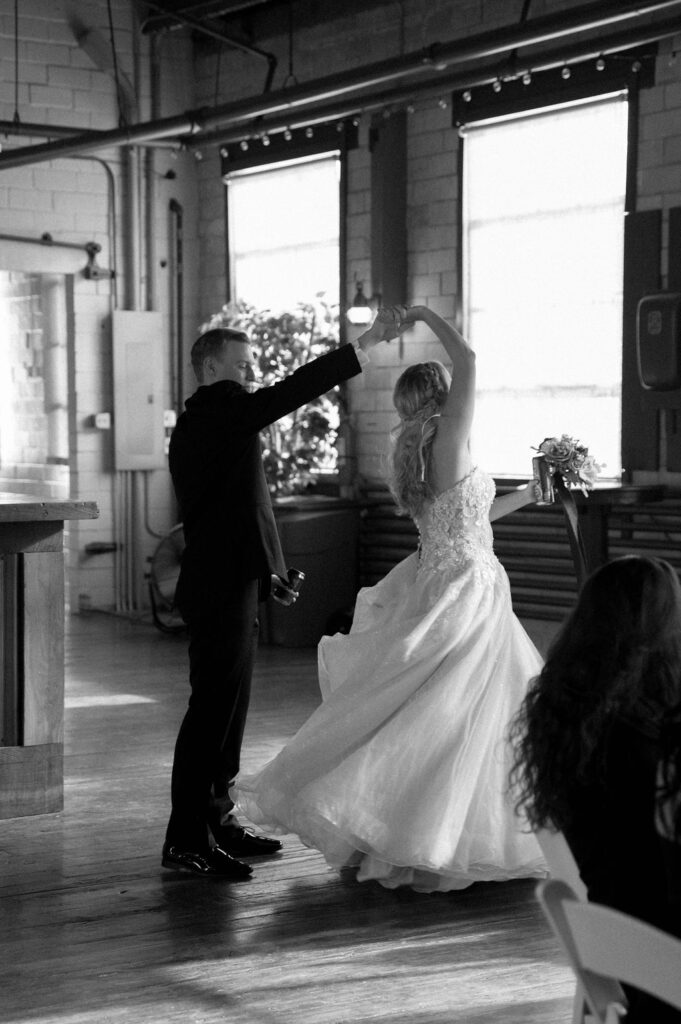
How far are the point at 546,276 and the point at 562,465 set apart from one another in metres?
4.13

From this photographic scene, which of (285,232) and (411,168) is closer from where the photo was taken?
(411,168)

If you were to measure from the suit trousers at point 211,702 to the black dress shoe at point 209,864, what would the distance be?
0.08ft

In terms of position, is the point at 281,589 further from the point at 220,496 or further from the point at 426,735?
the point at 426,735

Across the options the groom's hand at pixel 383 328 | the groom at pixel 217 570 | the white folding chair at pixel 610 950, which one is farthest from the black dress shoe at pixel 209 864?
the white folding chair at pixel 610 950

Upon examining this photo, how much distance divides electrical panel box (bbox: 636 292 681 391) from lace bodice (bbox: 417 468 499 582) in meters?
3.11

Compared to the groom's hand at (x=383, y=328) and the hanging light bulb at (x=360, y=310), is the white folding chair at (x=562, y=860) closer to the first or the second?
the groom's hand at (x=383, y=328)

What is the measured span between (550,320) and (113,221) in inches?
149

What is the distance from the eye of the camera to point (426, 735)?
4.17 metres

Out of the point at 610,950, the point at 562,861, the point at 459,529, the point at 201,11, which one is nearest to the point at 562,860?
the point at 562,861

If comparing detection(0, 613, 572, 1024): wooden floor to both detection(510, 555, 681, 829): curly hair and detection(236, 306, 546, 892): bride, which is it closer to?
detection(236, 306, 546, 892): bride

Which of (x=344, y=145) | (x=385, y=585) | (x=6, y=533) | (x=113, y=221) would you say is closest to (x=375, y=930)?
(x=385, y=585)

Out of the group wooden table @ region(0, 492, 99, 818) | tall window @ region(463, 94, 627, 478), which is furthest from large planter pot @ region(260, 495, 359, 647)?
wooden table @ region(0, 492, 99, 818)

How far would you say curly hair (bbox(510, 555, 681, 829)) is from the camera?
2152 mm

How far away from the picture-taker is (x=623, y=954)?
1.65 metres
